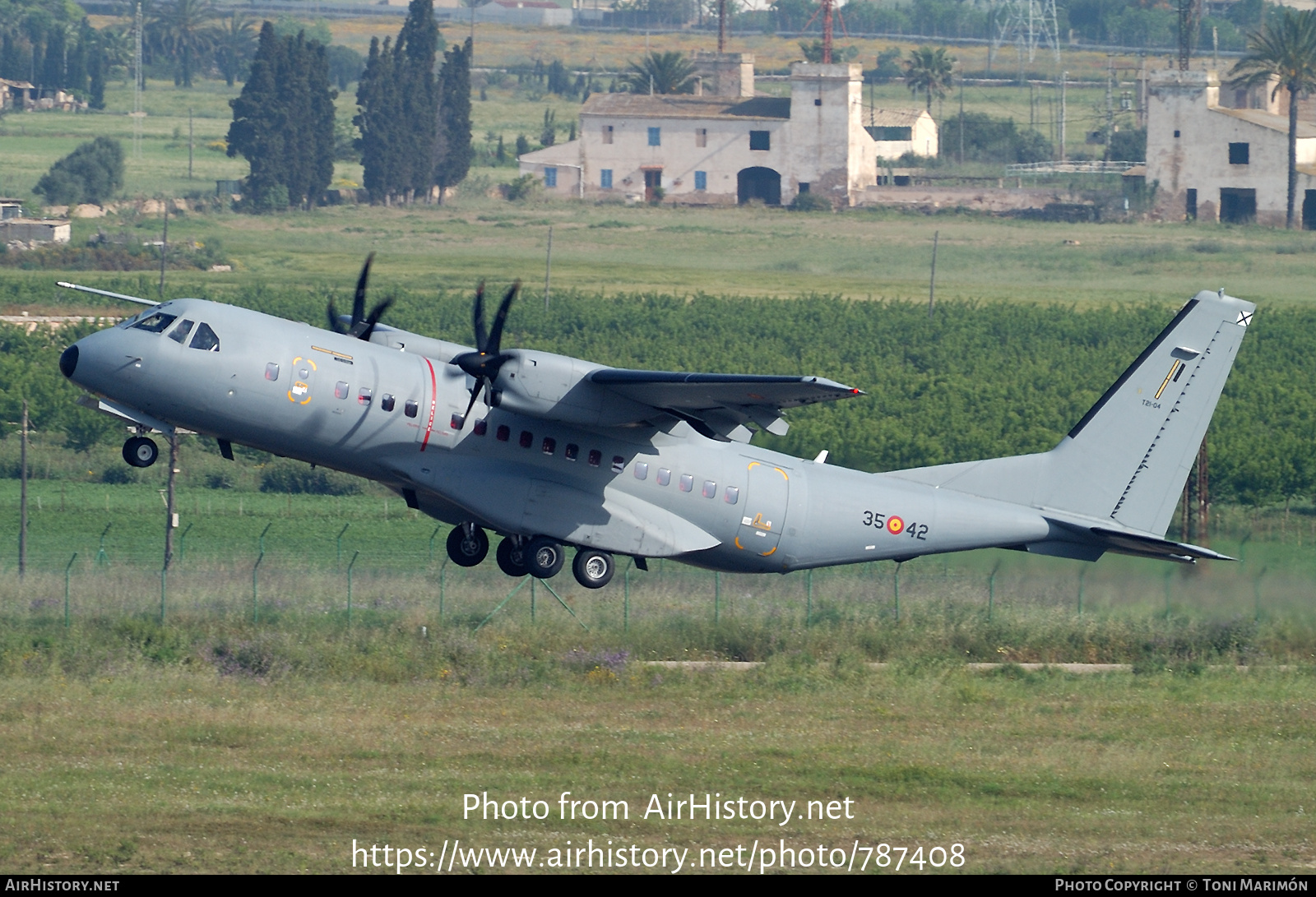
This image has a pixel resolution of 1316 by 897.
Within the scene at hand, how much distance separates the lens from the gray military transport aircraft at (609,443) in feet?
99.9

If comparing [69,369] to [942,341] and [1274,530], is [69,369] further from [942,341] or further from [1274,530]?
[942,341]

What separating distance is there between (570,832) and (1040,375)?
6030 cm

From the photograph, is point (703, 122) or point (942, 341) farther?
point (703, 122)

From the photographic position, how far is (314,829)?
2850cm

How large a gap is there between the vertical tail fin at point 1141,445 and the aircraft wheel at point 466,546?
896 centimetres

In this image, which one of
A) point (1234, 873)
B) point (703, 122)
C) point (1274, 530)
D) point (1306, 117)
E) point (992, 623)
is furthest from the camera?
point (1306, 117)

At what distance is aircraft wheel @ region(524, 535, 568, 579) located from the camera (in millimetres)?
33625

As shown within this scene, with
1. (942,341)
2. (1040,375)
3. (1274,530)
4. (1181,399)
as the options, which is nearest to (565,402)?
A: (1181,399)

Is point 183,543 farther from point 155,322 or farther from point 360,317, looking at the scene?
point 155,322

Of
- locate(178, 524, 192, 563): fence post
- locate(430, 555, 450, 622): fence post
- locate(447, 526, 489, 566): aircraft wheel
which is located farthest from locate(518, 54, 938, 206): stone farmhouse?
locate(447, 526, 489, 566): aircraft wheel

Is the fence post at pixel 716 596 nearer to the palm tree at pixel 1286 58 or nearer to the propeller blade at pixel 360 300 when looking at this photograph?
the propeller blade at pixel 360 300

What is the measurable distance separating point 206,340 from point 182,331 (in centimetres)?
43

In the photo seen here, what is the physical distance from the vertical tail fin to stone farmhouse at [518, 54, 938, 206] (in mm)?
112342

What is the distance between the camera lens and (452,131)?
152 m
